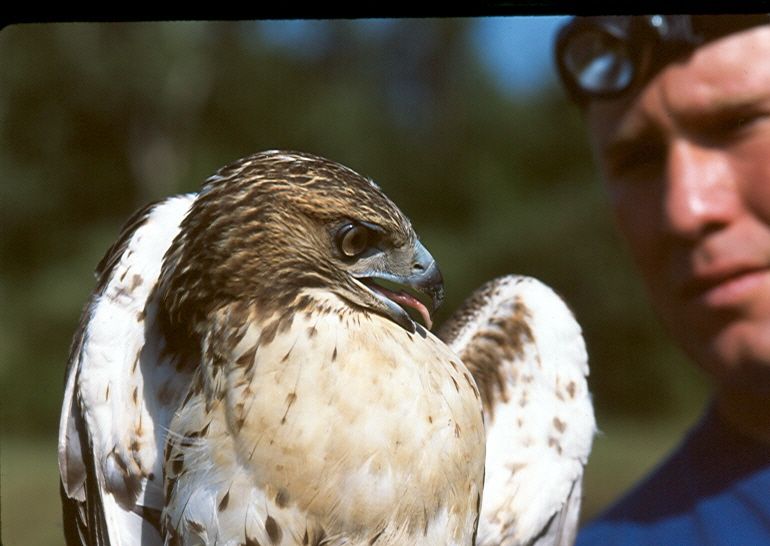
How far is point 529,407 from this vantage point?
1.80m

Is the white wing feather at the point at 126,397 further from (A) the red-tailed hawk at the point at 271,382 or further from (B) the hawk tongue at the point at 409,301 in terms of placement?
(B) the hawk tongue at the point at 409,301

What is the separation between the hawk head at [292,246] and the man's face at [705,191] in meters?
0.81

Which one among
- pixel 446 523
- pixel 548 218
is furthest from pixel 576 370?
pixel 446 523

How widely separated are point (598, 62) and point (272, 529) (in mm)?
1350

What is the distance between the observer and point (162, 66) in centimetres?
211

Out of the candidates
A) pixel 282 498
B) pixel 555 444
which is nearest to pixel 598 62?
pixel 555 444

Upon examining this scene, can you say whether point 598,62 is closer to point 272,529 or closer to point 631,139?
point 631,139

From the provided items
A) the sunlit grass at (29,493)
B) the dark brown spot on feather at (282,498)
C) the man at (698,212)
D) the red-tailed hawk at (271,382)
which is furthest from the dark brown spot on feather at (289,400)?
the man at (698,212)

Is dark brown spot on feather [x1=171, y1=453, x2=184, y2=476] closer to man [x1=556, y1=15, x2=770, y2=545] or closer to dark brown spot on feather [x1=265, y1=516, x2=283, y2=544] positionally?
dark brown spot on feather [x1=265, y1=516, x2=283, y2=544]

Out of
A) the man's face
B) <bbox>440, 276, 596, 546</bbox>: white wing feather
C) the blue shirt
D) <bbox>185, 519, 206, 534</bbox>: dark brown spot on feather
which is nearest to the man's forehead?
the man's face

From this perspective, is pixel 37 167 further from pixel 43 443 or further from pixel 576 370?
pixel 576 370

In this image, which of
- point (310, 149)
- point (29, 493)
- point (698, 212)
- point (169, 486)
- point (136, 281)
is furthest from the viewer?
point (29, 493)

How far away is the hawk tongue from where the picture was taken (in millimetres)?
1534

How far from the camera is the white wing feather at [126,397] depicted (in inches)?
62.1
